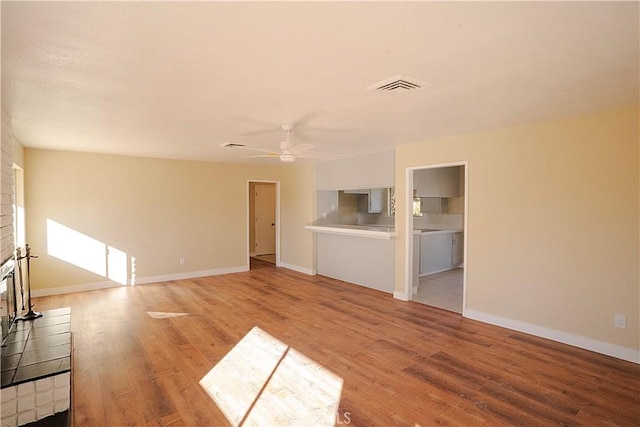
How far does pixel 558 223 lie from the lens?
3436 mm

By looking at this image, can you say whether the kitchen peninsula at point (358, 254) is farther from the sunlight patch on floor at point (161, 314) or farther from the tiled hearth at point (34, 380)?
the tiled hearth at point (34, 380)

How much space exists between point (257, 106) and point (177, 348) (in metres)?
2.51

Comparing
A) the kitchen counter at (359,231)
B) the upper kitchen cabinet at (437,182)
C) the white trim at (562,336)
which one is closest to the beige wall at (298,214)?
the kitchen counter at (359,231)

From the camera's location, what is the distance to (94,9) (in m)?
1.49

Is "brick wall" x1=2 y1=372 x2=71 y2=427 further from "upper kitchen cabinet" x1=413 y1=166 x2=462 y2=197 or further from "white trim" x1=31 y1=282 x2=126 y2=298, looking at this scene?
"upper kitchen cabinet" x1=413 y1=166 x2=462 y2=197

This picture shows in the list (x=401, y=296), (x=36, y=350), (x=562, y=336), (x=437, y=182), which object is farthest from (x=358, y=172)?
(x=36, y=350)

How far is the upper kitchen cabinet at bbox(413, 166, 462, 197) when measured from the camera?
6234 millimetres

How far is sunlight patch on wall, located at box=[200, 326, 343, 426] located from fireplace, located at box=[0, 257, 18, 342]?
1.74m

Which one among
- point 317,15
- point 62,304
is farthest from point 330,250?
point 317,15

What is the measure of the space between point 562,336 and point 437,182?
371 centimetres

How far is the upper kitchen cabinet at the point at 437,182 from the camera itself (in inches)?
245

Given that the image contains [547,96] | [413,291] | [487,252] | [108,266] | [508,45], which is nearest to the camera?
[508,45]

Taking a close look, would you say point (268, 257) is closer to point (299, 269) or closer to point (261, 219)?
point (261, 219)

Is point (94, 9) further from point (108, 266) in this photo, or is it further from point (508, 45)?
point (108, 266)
